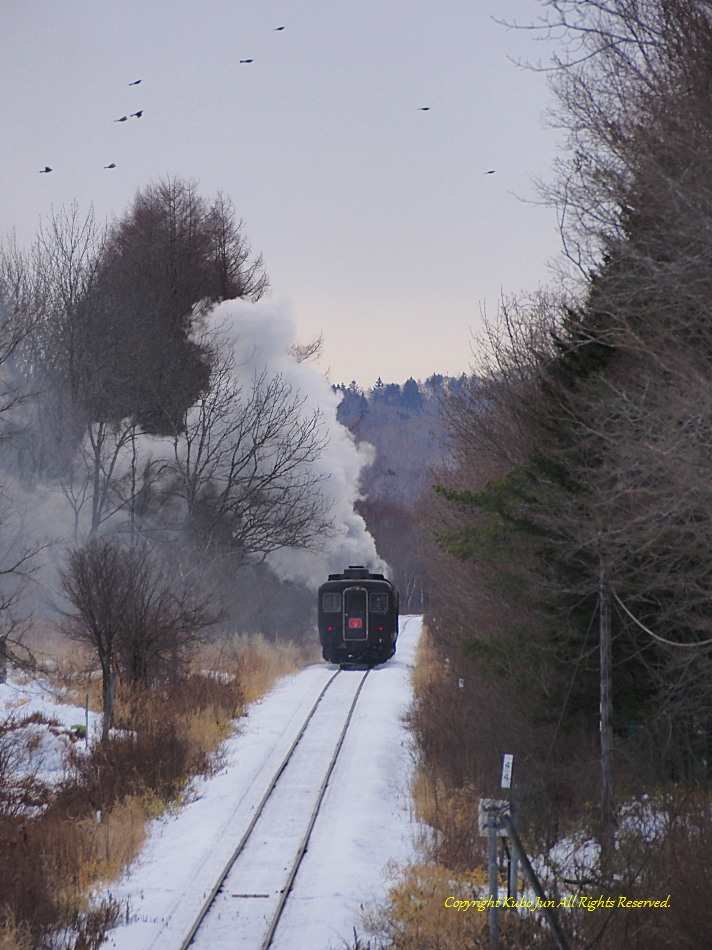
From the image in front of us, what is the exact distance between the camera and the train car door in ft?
97.2

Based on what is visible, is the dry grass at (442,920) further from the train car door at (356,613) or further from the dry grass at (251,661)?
the train car door at (356,613)

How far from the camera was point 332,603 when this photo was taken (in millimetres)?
29875

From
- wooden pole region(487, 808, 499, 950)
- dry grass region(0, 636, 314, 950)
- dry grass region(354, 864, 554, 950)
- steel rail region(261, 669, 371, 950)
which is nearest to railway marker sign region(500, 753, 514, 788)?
wooden pole region(487, 808, 499, 950)

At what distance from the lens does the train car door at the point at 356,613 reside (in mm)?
29625

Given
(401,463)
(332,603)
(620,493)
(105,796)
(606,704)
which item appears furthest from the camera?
(401,463)

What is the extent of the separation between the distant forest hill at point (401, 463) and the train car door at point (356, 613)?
13.9 feet

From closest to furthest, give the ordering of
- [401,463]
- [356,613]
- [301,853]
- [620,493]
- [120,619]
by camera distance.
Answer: [620,493] < [301,853] < [120,619] < [356,613] < [401,463]

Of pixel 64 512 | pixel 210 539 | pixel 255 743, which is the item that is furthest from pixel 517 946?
pixel 64 512

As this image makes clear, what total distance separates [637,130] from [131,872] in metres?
10.00

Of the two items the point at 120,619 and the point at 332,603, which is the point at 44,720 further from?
the point at 332,603

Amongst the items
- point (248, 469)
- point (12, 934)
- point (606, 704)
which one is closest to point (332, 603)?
point (248, 469)

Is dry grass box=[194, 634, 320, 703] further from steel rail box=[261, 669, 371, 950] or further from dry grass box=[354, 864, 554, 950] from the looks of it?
dry grass box=[354, 864, 554, 950]

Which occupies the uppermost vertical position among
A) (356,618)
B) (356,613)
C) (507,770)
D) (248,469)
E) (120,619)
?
(248,469)

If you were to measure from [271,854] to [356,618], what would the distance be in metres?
17.0
